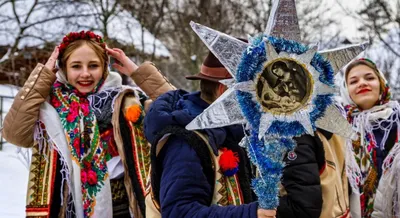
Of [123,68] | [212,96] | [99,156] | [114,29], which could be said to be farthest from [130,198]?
[114,29]

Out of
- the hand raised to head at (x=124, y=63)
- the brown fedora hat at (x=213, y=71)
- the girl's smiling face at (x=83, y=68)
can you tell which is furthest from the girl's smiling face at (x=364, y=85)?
the brown fedora hat at (x=213, y=71)

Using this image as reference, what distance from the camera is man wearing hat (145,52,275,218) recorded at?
1697 millimetres

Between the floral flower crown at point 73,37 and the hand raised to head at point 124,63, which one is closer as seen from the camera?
the floral flower crown at point 73,37

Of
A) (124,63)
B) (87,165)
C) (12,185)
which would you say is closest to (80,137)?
(87,165)

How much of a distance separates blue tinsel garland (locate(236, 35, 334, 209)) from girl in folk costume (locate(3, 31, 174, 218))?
132 cm

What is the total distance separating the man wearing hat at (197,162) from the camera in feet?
5.57

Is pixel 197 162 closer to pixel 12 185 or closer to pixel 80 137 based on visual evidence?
pixel 80 137

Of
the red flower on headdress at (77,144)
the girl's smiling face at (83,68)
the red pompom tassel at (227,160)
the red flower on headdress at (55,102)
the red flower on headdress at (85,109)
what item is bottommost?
the red pompom tassel at (227,160)

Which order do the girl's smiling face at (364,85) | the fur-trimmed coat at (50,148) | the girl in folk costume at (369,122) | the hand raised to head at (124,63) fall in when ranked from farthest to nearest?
the girl's smiling face at (364,85)
the girl in folk costume at (369,122)
the hand raised to head at (124,63)
the fur-trimmed coat at (50,148)

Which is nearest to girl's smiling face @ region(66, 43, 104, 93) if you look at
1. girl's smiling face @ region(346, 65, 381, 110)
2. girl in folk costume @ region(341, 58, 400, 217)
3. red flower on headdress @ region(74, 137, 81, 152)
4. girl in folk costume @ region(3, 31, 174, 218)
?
girl in folk costume @ region(3, 31, 174, 218)

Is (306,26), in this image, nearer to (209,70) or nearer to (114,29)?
(114,29)

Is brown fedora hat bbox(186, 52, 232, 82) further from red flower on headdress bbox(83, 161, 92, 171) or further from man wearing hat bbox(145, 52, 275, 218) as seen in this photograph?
red flower on headdress bbox(83, 161, 92, 171)

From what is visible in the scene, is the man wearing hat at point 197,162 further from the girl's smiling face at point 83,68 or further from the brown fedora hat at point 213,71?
the girl's smiling face at point 83,68

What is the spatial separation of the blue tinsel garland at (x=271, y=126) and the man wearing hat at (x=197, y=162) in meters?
0.10
